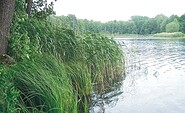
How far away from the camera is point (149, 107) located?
22.6ft

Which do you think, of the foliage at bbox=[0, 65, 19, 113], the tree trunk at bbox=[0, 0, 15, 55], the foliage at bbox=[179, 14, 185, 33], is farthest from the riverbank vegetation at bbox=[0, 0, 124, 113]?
the foliage at bbox=[179, 14, 185, 33]

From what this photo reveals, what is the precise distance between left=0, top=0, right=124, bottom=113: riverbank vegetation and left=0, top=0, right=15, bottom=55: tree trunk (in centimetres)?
13

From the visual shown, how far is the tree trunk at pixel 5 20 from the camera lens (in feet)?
18.7

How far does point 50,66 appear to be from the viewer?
5605mm

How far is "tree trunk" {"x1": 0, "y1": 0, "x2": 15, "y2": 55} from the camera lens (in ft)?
18.7

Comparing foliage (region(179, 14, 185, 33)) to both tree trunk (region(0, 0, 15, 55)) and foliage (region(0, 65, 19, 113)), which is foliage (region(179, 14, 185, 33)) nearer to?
tree trunk (region(0, 0, 15, 55))

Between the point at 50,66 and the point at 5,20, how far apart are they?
4.29ft

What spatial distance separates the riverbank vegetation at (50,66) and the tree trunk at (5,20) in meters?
0.13

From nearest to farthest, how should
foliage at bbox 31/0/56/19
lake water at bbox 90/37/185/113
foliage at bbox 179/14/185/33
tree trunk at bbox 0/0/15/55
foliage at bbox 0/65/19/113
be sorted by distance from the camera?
foliage at bbox 0/65/19/113, tree trunk at bbox 0/0/15/55, lake water at bbox 90/37/185/113, foliage at bbox 31/0/56/19, foliage at bbox 179/14/185/33

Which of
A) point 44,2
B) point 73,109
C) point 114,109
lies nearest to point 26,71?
point 73,109

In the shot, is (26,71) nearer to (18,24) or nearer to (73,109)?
(73,109)

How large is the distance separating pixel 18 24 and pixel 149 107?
361 cm

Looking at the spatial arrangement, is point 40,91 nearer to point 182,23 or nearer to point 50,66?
point 50,66

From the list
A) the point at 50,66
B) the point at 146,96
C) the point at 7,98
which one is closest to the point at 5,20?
the point at 50,66
